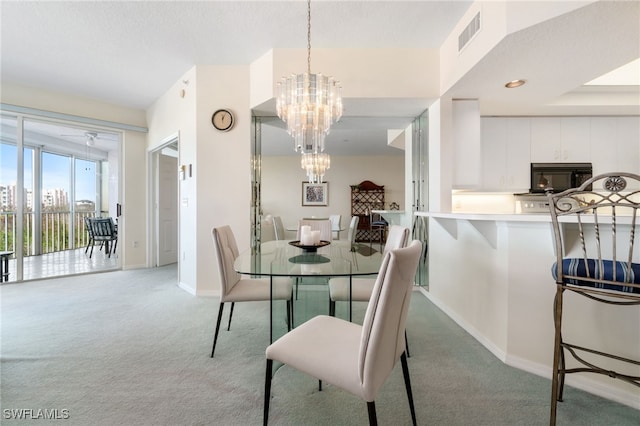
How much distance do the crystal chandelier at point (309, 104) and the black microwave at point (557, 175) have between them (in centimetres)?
301

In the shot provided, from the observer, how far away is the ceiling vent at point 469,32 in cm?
214

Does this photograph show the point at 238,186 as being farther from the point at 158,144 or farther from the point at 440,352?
the point at 440,352

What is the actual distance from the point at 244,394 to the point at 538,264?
1.96 m

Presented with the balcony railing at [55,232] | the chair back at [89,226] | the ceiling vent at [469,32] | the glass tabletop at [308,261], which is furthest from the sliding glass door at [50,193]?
the ceiling vent at [469,32]

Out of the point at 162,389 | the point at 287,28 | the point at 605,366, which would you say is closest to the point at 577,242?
the point at 605,366

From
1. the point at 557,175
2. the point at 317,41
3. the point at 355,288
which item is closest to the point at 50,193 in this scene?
the point at 317,41

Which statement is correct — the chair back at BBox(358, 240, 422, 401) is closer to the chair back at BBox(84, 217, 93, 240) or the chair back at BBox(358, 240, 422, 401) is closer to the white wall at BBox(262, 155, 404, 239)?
the chair back at BBox(84, 217, 93, 240)

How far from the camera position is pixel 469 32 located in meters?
2.25

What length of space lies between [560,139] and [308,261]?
392cm

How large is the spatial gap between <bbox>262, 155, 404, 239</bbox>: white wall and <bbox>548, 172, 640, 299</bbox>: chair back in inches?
261

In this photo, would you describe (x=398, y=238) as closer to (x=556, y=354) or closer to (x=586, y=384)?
(x=556, y=354)

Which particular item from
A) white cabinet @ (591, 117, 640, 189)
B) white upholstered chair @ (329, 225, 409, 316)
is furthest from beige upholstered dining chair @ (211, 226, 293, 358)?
white cabinet @ (591, 117, 640, 189)

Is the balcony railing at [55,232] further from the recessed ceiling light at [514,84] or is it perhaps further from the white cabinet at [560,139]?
the white cabinet at [560,139]

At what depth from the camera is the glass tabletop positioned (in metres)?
1.51
